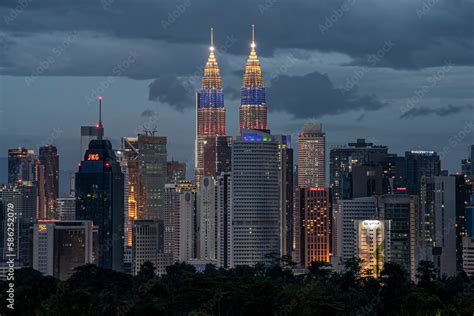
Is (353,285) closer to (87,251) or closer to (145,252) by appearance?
(87,251)

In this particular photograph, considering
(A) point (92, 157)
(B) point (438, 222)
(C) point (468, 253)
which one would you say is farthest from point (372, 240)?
(A) point (92, 157)

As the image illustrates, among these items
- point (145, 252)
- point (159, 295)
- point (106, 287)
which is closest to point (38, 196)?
point (145, 252)

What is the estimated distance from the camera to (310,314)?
51.8 m

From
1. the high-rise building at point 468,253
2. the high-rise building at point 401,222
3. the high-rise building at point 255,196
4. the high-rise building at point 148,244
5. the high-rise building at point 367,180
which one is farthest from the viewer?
the high-rise building at point 367,180

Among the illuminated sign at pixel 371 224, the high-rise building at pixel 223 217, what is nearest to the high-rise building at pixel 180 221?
the high-rise building at pixel 223 217

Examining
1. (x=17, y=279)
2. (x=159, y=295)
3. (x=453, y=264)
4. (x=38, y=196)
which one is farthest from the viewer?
(x=38, y=196)

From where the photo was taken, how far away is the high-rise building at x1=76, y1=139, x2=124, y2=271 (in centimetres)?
13900

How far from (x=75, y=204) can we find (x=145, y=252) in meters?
12.0

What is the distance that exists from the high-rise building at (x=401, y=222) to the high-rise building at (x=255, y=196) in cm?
1299

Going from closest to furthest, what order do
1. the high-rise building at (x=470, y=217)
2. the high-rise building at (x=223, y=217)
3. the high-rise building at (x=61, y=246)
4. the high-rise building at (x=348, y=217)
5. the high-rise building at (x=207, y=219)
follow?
the high-rise building at (x=61, y=246) < the high-rise building at (x=348, y=217) < the high-rise building at (x=470, y=217) < the high-rise building at (x=223, y=217) < the high-rise building at (x=207, y=219)

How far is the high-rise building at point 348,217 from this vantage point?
119375mm

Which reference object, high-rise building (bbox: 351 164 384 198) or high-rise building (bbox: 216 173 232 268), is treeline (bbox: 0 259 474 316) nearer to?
high-rise building (bbox: 216 173 232 268)

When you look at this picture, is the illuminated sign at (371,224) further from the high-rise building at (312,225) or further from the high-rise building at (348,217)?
the high-rise building at (312,225)

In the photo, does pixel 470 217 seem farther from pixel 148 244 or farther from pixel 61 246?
pixel 61 246
